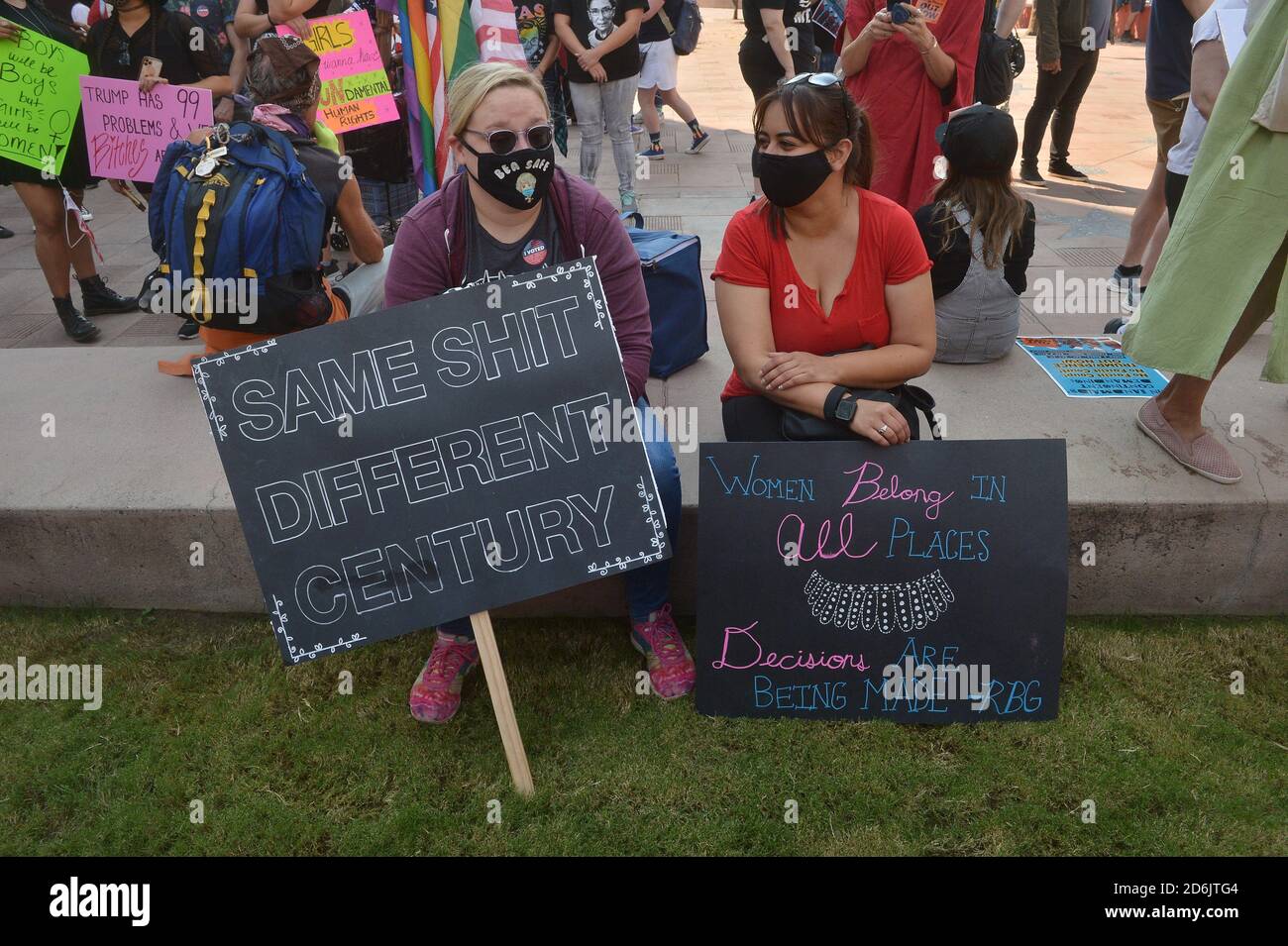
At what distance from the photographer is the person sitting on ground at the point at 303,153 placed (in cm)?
368

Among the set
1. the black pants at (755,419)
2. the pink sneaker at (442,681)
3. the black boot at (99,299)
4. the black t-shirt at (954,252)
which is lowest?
the pink sneaker at (442,681)

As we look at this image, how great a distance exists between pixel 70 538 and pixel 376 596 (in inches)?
54.0

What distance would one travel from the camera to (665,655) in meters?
2.90

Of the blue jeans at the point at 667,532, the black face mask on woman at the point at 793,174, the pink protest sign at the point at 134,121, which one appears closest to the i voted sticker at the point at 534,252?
the blue jeans at the point at 667,532

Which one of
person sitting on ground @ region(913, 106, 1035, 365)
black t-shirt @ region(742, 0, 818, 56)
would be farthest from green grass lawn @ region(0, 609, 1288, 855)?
black t-shirt @ region(742, 0, 818, 56)

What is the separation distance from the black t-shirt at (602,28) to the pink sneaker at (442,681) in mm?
4260

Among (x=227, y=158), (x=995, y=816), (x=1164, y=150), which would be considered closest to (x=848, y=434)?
(x=995, y=816)

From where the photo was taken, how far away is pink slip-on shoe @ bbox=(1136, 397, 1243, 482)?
308 cm

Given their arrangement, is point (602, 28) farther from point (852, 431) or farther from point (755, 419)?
point (852, 431)

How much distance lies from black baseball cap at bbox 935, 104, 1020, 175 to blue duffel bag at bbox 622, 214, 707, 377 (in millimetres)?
1004

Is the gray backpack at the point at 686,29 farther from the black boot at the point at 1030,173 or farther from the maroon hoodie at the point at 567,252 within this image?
the maroon hoodie at the point at 567,252

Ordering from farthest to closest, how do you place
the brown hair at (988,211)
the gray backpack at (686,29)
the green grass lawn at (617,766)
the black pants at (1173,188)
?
the gray backpack at (686,29) → the black pants at (1173,188) → the brown hair at (988,211) → the green grass lawn at (617,766)

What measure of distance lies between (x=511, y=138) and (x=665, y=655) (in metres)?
1.51

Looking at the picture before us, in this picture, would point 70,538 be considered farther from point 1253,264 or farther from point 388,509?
point 1253,264
